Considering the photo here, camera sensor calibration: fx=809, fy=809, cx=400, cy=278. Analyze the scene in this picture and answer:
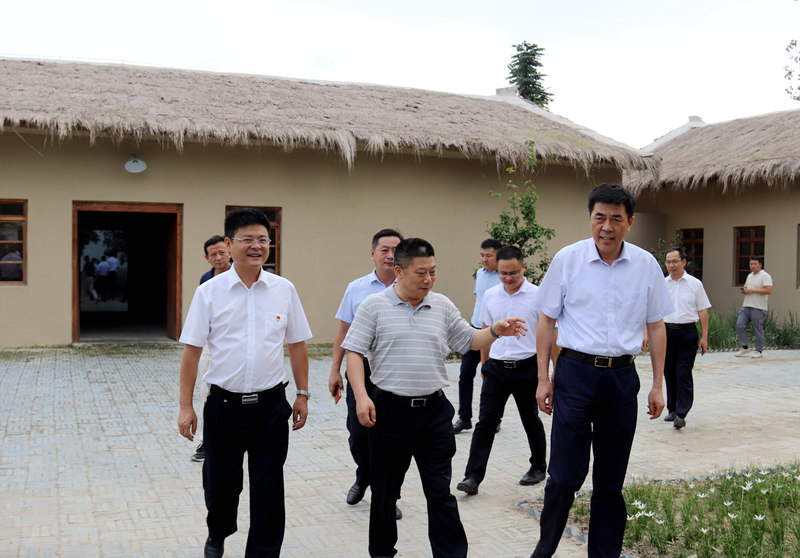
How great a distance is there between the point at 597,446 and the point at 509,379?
159 centimetres

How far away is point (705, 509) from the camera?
16.2 feet

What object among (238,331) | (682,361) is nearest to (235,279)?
(238,331)

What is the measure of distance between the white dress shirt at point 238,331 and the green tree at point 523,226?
9577mm

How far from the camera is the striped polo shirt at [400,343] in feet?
13.7

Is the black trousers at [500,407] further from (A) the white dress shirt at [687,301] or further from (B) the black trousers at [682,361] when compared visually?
(A) the white dress shirt at [687,301]

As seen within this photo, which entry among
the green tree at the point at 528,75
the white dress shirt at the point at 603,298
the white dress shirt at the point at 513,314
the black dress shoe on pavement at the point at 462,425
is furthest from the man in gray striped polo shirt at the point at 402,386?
the green tree at the point at 528,75

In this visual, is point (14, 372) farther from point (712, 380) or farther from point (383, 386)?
point (712, 380)

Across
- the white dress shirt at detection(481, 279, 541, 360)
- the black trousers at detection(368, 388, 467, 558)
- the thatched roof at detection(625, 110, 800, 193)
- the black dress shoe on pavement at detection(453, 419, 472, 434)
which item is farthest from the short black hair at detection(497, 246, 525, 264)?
the thatched roof at detection(625, 110, 800, 193)

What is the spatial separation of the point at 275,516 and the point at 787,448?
16.7 feet

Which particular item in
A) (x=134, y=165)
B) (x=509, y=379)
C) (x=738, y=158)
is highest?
(x=738, y=158)

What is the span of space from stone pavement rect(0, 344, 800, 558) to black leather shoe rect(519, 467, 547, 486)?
8 cm

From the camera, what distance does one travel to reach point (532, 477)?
234 inches

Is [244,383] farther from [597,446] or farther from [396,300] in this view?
[597,446]

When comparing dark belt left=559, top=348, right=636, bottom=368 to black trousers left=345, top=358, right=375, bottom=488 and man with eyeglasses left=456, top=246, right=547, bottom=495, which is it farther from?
man with eyeglasses left=456, top=246, right=547, bottom=495
